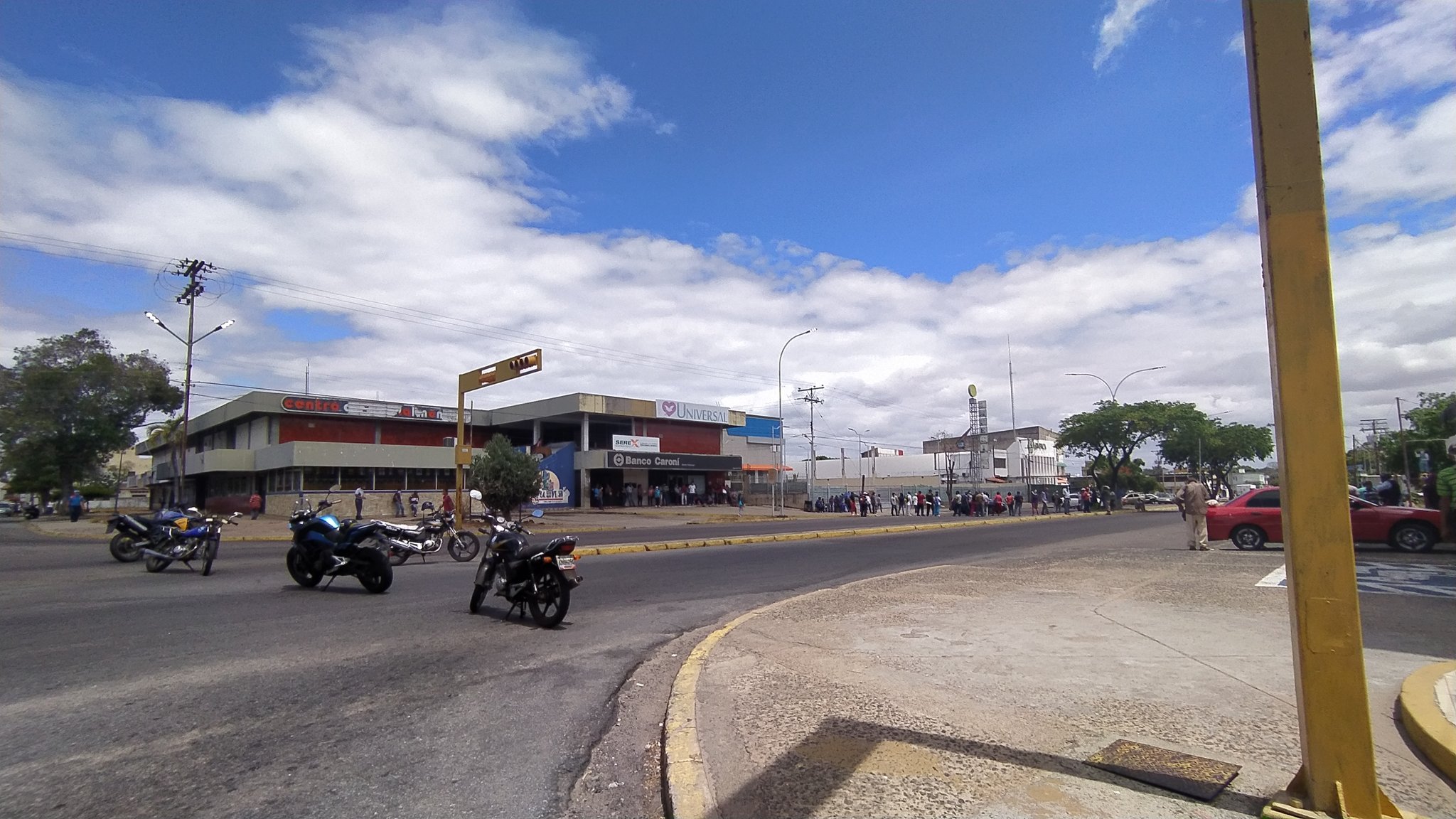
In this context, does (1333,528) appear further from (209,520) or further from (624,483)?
(624,483)

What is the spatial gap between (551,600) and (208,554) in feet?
24.8

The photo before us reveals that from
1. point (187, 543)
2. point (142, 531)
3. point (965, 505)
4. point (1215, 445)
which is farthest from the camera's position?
point (1215, 445)

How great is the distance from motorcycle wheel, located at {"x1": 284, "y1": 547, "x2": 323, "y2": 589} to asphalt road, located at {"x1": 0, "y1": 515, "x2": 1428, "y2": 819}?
246 millimetres

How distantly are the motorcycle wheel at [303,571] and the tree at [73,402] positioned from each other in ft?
152

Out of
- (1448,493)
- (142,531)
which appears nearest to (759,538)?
(142,531)

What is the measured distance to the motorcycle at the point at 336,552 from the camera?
10133mm

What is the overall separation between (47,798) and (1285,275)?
6.14 m

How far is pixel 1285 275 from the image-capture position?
3385 millimetres

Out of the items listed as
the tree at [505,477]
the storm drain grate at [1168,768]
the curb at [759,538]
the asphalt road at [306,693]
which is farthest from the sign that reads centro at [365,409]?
the storm drain grate at [1168,768]

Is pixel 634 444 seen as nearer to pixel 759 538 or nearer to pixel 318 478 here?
pixel 318 478

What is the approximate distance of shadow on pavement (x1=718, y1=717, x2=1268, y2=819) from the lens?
3361mm

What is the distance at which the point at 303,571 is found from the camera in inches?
416

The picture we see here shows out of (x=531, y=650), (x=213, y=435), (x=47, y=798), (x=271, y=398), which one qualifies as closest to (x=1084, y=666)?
(x=531, y=650)

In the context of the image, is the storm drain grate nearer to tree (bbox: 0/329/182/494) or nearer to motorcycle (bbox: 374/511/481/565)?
motorcycle (bbox: 374/511/481/565)
